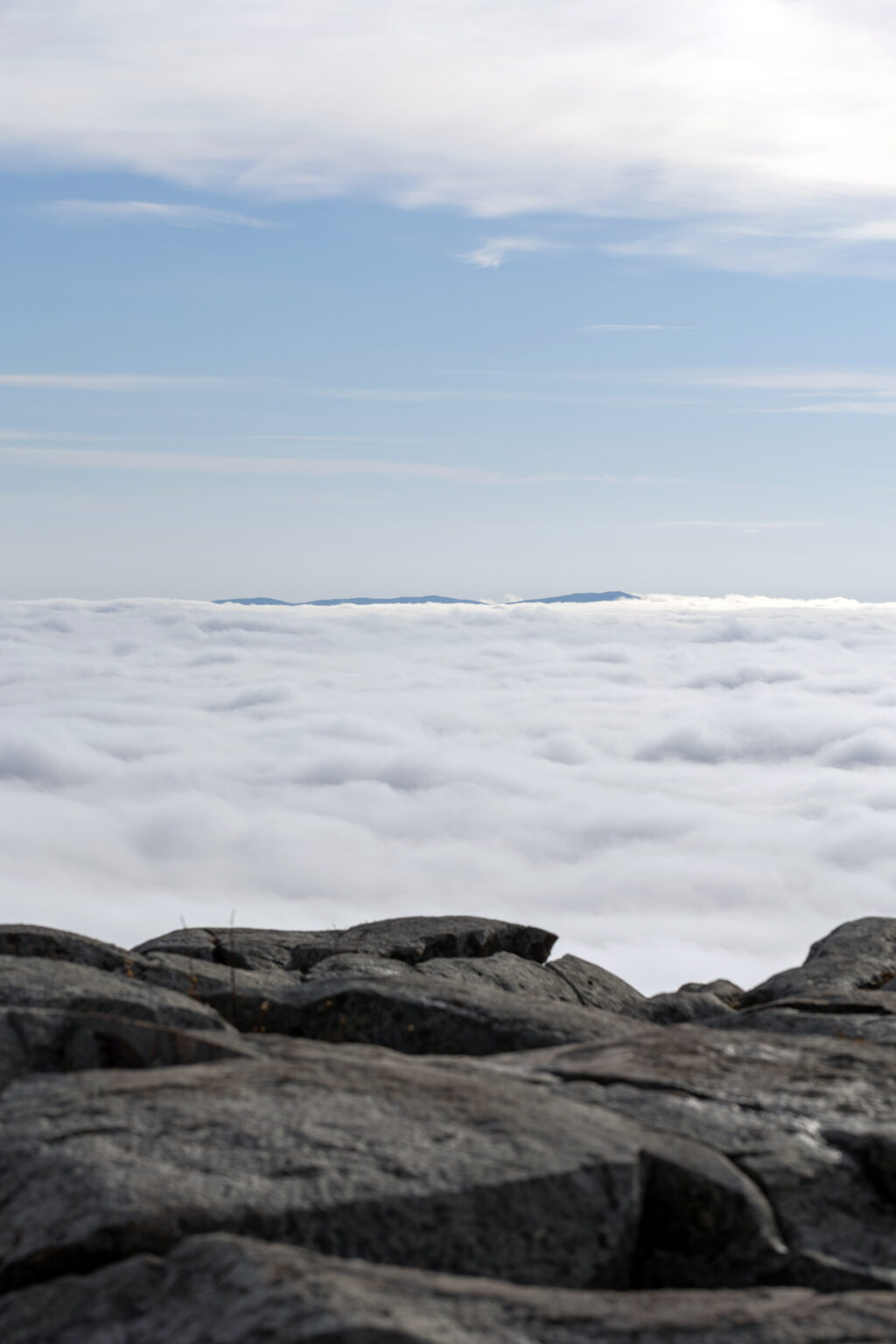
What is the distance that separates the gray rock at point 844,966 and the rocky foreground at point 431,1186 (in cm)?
595

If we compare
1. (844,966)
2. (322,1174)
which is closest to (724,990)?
(844,966)

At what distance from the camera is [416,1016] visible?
815 centimetres

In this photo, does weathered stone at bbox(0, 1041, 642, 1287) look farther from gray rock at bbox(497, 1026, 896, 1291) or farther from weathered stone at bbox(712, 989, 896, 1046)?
weathered stone at bbox(712, 989, 896, 1046)

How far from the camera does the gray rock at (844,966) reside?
12.8 m

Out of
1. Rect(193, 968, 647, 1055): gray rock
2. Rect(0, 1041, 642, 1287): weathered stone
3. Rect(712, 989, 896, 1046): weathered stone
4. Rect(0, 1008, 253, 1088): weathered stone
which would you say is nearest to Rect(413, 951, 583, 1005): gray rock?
Rect(712, 989, 896, 1046): weathered stone

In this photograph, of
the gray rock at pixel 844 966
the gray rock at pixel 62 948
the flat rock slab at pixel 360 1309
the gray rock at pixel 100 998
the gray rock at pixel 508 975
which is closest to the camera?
the flat rock slab at pixel 360 1309

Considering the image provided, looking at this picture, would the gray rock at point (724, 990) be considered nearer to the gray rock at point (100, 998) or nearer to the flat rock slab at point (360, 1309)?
the gray rock at point (100, 998)

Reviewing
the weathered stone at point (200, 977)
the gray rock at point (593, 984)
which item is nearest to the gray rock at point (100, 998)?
the weathered stone at point (200, 977)

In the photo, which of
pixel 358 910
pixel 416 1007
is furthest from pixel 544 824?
pixel 416 1007

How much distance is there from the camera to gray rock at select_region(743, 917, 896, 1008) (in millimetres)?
12836

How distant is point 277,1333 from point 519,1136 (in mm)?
1837

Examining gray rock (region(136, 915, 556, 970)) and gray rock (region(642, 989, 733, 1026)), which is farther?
gray rock (region(136, 915, 556, 970))

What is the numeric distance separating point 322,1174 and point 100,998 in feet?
11.5

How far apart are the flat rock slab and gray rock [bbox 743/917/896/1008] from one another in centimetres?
825
